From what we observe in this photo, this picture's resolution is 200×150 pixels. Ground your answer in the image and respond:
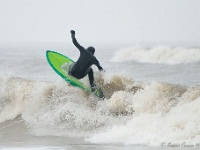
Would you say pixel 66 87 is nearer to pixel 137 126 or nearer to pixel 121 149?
pixel 137 126

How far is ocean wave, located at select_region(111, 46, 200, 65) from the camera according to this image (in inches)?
947

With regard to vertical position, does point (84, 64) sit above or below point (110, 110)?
above

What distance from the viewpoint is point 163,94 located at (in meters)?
11.3

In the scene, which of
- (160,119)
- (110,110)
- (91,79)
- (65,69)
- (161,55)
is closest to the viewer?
(160,119)

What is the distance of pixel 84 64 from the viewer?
11742 millimetres

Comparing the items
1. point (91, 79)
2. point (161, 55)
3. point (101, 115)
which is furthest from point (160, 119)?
point (161, 55)

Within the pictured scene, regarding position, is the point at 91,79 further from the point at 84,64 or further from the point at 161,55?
the point at 161,55

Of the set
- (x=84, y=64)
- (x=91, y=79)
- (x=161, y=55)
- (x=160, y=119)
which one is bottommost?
(x=160, y=119)

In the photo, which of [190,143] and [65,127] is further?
[65,127]

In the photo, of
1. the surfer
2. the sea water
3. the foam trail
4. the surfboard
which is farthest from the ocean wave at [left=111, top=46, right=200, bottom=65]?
the foam trail

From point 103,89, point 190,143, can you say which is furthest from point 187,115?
point 103,89

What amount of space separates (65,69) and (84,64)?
5.07 ft

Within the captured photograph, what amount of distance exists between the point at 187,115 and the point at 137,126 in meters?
1.05

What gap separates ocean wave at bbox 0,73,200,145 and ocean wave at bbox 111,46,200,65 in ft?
34.5
